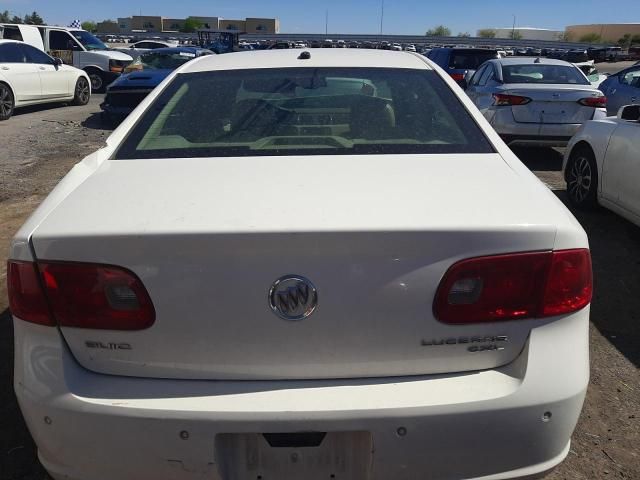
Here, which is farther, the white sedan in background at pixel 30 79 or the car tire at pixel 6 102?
the white sedan in background at pixel 30 79

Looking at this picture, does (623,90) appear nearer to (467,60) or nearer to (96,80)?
(467,60)

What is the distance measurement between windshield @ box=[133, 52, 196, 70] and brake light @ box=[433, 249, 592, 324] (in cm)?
1231

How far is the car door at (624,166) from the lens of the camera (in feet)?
16.1

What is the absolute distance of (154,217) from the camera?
1.75 metres

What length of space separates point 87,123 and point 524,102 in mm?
8421

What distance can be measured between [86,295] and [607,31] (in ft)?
400

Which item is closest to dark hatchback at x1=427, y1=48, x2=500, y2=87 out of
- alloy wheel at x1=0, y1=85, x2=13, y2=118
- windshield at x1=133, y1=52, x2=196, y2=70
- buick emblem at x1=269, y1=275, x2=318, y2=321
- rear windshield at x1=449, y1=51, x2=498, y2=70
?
rear windshield at x1=449, y1=51, x2=498, y2=70

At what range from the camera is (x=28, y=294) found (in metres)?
1.77

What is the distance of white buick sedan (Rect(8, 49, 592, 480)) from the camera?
1.66 m

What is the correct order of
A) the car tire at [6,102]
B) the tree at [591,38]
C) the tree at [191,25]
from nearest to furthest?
the car tire at [6,102] < the tree at [591,38] < the tree at [191,25]

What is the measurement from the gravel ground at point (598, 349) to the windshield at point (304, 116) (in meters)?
1.43

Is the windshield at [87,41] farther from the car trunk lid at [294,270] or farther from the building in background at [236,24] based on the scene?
the building in background at [236,24]

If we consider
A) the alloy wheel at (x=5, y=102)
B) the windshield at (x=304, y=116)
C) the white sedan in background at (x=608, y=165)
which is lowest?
the alloy wheel at (x=5, y=102)

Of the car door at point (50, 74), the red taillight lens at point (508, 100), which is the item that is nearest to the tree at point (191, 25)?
the car door at point (50, 74)
